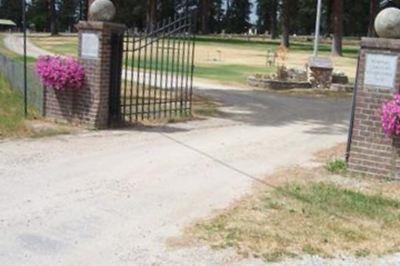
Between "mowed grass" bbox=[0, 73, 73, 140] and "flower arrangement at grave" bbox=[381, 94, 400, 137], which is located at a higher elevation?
"flower arrangement at grave" bbox=[381, 94, 400, 137]

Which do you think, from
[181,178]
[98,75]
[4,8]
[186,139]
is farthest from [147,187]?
[4,8]

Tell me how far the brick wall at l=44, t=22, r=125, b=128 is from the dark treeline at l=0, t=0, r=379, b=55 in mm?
52356

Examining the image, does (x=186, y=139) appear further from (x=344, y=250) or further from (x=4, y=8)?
(x=4, y=8)

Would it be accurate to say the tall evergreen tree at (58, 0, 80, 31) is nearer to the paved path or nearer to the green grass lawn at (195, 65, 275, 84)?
the green grass lawn at (195, 65, 275, 84)

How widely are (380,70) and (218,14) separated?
319 ft

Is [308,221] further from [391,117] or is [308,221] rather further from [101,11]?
[101,11]

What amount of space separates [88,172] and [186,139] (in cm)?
291

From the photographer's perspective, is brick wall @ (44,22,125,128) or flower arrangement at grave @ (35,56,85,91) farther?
flower arrangement at grave @ (35,56,85,91)

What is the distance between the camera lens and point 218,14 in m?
105

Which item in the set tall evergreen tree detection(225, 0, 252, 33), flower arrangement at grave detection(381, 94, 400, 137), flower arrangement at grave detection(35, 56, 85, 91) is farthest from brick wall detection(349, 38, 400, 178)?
tall evergreen tree detection(225, 0, 252, 33)

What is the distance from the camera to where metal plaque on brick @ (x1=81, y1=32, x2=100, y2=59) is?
11.6 m

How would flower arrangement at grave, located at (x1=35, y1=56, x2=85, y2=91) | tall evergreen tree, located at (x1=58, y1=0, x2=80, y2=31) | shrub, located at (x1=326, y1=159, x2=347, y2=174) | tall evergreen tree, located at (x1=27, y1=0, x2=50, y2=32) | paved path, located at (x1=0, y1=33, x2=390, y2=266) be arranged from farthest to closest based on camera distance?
tall evergreen tree, located at (x1=58, y1=0, x2=80, y2=31) → tall evergreen tree, located at (x1=27, y1=0, x2=50, y2=32) → flower arrangement at grave, located at (x1=35, y1=56, x2=85, y2=91) → shrub, located at (x1=326, y1=159, x2=347, y2=174) → paved path, located at (x1=0, y1=33, x2=390, y2=266)

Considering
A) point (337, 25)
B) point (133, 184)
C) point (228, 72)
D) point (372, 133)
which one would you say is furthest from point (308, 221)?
point (337, 25)

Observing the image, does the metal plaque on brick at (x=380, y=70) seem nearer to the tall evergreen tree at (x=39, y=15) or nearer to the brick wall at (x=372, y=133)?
the brick wall at (x=372, y=133)
